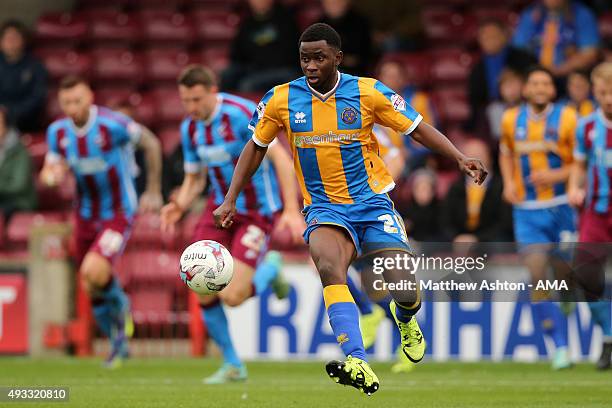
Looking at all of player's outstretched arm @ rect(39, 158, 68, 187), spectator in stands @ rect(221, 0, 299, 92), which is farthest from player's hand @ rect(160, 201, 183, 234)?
spectator in stands @ rect(221, 0, 299, 92)

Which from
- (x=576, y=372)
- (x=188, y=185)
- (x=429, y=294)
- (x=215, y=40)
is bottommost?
(x=576, y=372)

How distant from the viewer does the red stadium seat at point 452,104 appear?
14266mm

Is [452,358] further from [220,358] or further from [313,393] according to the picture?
[313,393]

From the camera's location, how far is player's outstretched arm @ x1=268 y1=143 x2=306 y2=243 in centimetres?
834

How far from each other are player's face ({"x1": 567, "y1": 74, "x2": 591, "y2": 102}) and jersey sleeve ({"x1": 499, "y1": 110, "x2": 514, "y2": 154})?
1620 millimetres

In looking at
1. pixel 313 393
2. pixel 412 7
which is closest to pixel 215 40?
pixel 412 7

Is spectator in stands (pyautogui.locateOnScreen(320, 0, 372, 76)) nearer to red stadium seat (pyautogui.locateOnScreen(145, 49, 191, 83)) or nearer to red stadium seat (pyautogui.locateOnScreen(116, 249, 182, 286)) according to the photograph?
red stadium seat (pyautogui.locateOnScreen(145, 49, 191, 83))

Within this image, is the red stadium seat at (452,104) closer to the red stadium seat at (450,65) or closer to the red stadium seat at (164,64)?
the red stadium seat at (450,65)

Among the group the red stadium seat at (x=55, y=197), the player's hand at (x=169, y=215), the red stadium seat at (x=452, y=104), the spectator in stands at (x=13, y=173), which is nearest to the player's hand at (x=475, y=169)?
the player's hand at (x=169, y=215)

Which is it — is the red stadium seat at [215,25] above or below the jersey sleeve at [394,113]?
above

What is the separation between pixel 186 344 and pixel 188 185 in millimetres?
3221

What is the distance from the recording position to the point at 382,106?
6988mm

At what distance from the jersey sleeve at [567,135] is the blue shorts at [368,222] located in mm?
3756

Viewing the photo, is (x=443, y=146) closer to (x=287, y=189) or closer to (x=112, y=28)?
(x=287, y=189)
